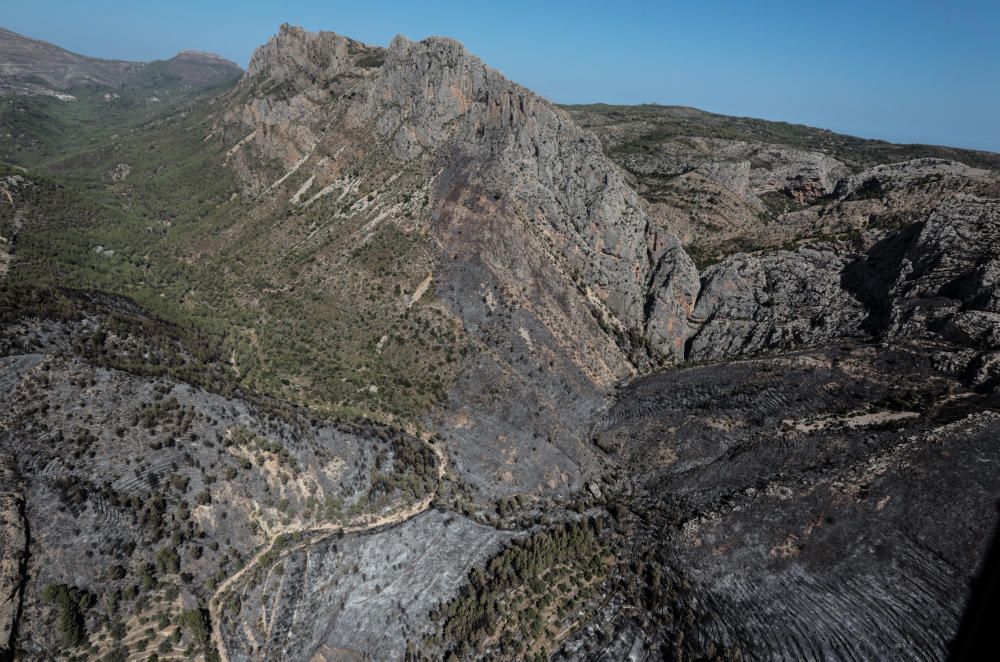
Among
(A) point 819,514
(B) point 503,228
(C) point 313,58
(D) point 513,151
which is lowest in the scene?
(A) point 819,514

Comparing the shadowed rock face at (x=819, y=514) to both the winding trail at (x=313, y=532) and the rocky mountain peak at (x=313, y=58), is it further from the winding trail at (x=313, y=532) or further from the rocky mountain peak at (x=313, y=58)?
the rocky mountain peak at (x=313, y=58)

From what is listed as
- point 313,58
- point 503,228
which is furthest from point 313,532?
point 313,58

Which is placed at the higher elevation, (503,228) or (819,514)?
(503,228)

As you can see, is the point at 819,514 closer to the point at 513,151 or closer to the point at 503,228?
the point at 503,228

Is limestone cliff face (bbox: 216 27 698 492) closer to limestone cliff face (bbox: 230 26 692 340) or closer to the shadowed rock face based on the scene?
limestone cliff face (bbox: 230 26 692 340)

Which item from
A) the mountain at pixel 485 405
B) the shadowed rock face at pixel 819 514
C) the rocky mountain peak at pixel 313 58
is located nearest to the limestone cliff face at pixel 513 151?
the mountain at pixel 485 405
